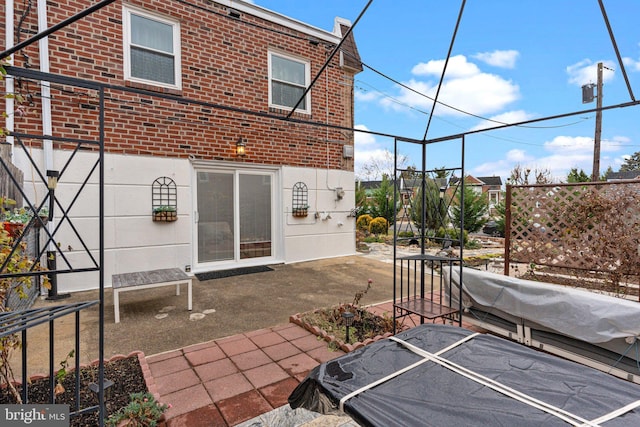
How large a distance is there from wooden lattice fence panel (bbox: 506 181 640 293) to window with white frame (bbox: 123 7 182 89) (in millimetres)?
6185

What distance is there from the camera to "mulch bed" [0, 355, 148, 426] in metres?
1.87

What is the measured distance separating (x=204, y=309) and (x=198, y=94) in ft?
12.5

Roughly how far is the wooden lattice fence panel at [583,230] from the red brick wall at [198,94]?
12.5 ft

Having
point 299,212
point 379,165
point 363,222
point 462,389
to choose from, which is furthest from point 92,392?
point 379,165

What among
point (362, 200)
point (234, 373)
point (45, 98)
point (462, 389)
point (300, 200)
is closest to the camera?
point (462, 389)

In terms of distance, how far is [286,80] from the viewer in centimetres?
662

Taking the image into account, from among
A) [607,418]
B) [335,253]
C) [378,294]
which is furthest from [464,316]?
[335,253]

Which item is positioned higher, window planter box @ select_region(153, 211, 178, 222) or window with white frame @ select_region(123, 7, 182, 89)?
window with white frame @ select_region(123, 7, 182, 89)

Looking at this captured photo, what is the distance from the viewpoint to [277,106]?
256 inches

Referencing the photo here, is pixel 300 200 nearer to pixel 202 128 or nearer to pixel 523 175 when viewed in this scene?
pixel 202 128

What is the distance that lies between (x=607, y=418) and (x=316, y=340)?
221 cm

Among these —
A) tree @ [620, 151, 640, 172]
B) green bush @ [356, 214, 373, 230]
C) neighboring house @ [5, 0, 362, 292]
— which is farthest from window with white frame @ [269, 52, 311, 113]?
tree @ [620, 151, 640, 172]

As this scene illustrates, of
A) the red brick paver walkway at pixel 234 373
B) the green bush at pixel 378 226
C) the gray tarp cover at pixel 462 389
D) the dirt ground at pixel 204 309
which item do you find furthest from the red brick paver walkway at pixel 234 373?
the green bush at pixel 378 226

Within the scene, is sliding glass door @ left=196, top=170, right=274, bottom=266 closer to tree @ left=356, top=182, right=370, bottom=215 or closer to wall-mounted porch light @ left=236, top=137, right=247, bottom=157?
wall-mounted porch light @ left=236, top=137, right=247, bottom=157
